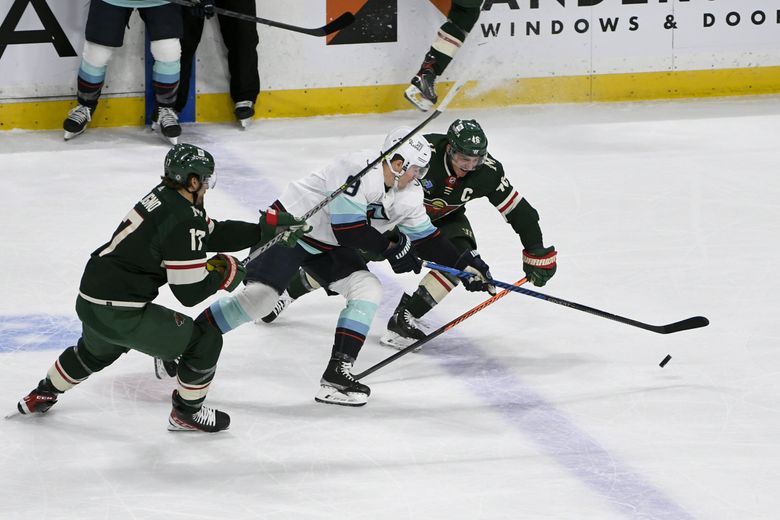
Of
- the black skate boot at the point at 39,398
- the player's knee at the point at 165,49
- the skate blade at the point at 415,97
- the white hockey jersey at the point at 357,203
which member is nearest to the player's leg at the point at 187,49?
the player's knee at the point at 165,49

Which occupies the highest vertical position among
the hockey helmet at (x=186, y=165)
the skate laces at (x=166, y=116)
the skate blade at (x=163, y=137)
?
the hockey helmet at (x=186, y=165)

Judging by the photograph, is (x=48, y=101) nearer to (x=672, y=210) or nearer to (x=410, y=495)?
(x=672, y=210)

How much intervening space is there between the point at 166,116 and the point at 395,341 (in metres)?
2.96

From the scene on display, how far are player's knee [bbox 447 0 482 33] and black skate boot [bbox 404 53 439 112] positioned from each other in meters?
0.23

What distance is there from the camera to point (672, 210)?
20.6 feet

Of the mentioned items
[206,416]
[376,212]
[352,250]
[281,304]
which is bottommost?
[281,304]

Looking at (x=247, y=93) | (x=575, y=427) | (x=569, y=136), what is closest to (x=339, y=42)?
(x=247, y=93)

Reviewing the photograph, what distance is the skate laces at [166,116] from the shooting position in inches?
286

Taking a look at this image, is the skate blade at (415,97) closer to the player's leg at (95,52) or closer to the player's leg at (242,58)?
the player's leg at (242,58)

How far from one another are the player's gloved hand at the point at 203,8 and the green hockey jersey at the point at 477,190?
2.60m

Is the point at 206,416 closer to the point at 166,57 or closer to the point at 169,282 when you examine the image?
the point at 169,282

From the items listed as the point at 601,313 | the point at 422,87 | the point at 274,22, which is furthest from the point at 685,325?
the point at 422,87

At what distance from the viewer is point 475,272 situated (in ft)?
14.5

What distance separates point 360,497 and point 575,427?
30.6 inches
